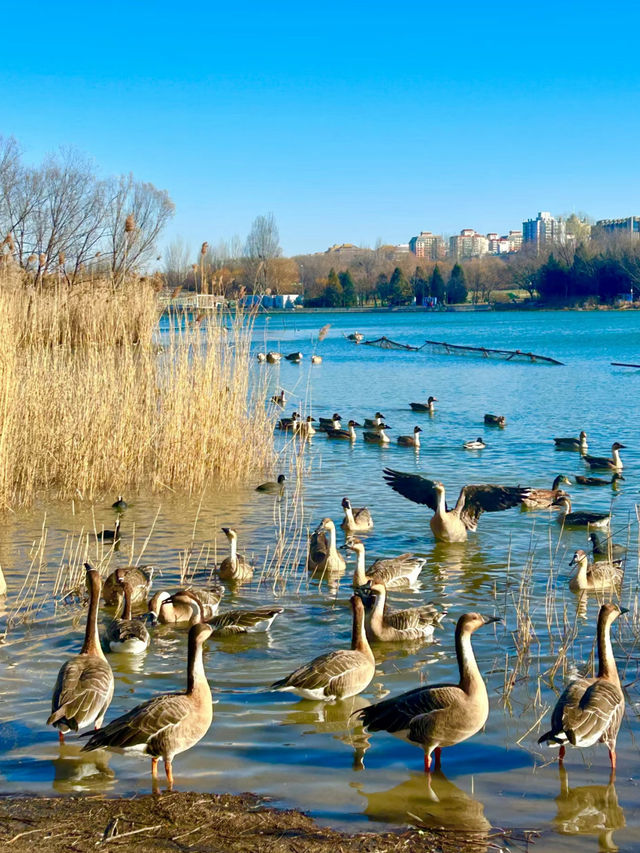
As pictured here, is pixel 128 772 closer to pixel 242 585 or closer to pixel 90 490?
pixel 242 585

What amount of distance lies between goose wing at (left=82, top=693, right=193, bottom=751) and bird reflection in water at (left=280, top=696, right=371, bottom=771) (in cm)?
118

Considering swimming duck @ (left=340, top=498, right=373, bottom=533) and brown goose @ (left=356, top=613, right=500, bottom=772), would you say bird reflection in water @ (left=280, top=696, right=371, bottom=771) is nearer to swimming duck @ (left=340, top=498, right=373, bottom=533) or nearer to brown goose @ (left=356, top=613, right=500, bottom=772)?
brown goose @ (left=356, top=613, right=500, bottom=772)

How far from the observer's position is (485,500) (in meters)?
12.5

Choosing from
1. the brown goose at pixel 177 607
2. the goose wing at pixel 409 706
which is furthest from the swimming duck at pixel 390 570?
the goose wing at pixel 409 706

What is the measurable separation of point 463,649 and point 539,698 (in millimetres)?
1208

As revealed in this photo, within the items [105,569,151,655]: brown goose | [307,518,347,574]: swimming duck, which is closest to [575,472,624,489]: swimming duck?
[307,518,347,574]: swimming duck

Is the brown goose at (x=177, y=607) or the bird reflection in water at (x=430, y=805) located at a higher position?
the brown goose at (x=177, y=607)

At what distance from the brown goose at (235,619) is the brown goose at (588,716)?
3.09m

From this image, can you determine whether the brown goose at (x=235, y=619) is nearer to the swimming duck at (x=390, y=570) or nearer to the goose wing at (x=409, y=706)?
the swimming duck at (x=390, y=570)

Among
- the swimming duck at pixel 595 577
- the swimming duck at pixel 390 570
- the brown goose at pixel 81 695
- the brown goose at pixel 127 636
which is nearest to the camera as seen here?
the brown goose at pixel 81 695

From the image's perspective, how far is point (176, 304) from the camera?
586 inches

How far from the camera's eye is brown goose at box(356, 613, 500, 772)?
18.5 feet

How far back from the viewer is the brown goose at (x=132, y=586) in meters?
9.19

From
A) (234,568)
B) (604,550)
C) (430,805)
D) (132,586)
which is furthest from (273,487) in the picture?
(430,805)
